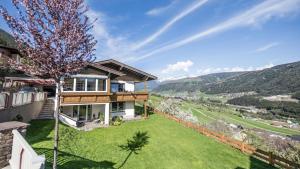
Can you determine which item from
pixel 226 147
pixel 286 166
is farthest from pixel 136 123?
pixel 286 166

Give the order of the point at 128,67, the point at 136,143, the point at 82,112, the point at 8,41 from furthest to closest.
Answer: the point at 128,67 → the point at 82,112 → the point at 8,41 → the point at 136,143

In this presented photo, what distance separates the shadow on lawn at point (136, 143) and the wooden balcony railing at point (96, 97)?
5998 mm

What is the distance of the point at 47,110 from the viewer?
26.9 metres

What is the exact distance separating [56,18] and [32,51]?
1.44 meters

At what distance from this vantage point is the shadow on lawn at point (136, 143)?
774 inches

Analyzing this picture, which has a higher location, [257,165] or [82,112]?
[82,112]

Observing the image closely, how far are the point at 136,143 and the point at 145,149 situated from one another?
1.47m

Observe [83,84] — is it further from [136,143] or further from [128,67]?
[136,143]

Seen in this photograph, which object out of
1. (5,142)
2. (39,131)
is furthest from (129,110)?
(5,142)

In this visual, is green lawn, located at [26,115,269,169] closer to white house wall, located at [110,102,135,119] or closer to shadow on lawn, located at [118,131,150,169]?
shadow on lawn, located at [118,131,150,169]

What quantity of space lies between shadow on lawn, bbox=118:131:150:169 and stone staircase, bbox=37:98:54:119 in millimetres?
10400

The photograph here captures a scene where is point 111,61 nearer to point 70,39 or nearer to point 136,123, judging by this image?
point 136,123

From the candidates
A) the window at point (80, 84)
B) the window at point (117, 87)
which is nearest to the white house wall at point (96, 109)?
the window at point (117, 87)

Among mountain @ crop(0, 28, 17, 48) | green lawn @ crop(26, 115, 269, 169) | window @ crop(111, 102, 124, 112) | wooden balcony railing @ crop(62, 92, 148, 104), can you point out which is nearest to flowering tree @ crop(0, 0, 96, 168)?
mountain @ crop(0, 28, 17, 48)
